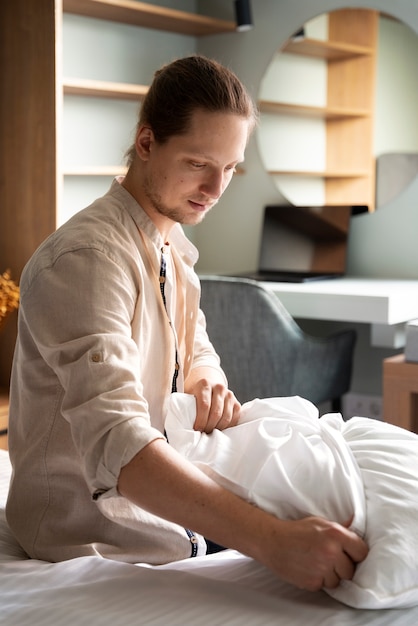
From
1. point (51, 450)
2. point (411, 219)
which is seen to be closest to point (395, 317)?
point (411, 219)

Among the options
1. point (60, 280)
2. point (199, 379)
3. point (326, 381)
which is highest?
point (60, 280)

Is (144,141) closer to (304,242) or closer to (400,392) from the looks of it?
(400,392)

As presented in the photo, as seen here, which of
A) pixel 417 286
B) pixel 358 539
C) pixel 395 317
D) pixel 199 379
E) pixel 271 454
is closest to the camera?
pixel 358 539

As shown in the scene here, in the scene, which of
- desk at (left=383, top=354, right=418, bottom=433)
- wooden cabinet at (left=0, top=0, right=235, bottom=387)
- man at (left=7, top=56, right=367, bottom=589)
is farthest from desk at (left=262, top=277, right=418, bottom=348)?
man at (left=7, top=56, right=367, bottom=589)

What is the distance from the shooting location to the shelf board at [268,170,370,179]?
3.62 m

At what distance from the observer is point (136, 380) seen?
1.17 m

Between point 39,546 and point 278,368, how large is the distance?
68.0 inches

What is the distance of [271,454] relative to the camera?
3.85ft

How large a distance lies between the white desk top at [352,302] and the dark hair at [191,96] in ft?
5.41

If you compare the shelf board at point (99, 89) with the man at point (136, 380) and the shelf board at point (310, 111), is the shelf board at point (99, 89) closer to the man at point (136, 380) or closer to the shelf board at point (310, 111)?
the shelf board at point (310, 111)

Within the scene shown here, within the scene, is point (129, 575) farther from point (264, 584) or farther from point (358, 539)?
point (358, 539)

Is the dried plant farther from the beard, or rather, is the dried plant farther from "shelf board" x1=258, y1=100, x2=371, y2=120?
→ the beard

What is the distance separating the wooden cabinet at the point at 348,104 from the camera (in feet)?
11.7

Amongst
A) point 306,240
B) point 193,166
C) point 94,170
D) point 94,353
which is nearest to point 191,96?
point 193,166
